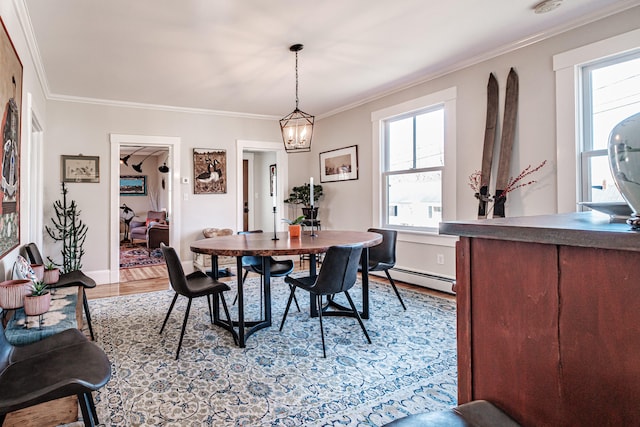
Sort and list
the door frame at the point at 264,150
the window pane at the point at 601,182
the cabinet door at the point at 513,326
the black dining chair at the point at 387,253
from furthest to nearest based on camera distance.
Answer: the door frame at the point at 264,150 → the black dining chair at the point at 387,253 → the window pane at the point at 601,182 → the cabinet door at the point at 513,326

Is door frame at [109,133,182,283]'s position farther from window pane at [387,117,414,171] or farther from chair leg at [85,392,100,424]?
chair leg at [85,392,100,424]

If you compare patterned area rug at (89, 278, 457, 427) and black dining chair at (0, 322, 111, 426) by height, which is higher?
black dining chair at (0, 322, 111, 426)

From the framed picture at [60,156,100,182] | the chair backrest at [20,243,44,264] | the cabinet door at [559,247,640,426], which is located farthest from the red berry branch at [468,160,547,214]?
the framed picture at [60,156,100,182]

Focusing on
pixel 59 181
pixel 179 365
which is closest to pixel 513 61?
pixel 179 365

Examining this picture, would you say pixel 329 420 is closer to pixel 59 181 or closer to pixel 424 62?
pixel 424 62

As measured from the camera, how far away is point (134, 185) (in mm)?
10328

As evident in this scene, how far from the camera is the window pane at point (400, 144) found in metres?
4.57

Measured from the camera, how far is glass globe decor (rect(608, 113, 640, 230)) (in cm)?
63

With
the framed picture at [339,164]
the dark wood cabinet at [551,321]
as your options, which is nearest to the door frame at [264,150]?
the framed picture at [339,164]

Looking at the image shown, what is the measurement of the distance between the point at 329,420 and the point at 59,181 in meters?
4.75

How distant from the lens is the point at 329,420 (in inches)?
68.3

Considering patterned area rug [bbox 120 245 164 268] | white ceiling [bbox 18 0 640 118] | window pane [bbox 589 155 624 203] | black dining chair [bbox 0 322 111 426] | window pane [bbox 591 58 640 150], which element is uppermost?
white ceiling [bbox 18 0 640 118]

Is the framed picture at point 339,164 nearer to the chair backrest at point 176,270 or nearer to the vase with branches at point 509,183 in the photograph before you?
the vase with branches at point 509,183

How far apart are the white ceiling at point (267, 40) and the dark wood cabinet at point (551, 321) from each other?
241 cm
